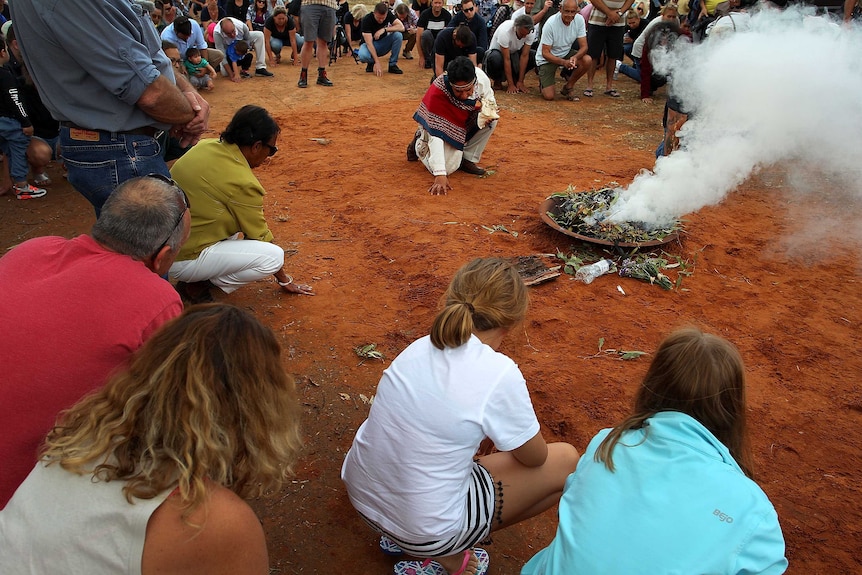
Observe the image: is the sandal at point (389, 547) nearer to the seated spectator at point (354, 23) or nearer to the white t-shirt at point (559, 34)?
the white t-shirt at point (559, 34)

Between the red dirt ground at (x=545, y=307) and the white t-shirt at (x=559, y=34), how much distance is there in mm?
3192

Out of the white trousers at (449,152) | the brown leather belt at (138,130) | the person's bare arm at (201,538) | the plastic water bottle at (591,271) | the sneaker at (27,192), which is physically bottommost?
the plastic water bottle at (591,271)

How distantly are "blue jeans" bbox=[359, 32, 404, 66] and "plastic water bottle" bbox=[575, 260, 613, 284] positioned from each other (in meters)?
8.70

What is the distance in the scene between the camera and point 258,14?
1389 centimetres

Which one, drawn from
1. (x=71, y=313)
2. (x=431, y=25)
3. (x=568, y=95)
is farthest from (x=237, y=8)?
(x=71, y=313)

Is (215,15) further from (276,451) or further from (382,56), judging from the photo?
(276,451)

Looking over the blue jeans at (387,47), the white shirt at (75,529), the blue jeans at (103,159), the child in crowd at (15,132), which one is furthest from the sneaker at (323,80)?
the white shirt at (75,529)

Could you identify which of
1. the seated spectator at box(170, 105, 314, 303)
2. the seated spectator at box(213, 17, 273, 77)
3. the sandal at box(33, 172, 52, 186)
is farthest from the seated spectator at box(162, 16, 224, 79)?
the seated spectator at box(170, 105, 314, 303)

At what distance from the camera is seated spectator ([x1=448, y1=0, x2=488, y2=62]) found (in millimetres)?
10438

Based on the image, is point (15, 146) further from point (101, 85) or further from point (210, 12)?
point (210, 12)

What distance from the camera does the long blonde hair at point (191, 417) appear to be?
142cm

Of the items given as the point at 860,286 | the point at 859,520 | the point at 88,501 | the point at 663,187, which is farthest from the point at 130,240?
the point at 860,286

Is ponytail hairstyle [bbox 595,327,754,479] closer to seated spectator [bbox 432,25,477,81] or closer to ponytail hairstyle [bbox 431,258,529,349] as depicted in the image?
ponytail hairstyle [bbox 431,258,529,349]

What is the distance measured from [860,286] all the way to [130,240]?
505cm
